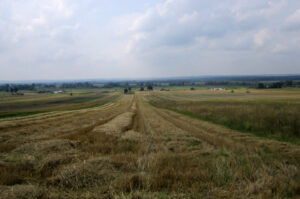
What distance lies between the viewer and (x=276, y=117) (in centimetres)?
1659

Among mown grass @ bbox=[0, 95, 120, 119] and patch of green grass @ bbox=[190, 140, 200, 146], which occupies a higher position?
patch of green grass @ bbox=[190, 140, 200, 146]

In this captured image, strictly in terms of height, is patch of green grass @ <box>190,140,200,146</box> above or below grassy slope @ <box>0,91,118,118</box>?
above

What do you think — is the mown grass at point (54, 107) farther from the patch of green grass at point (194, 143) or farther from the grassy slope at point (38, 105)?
the patch of green grass at point (194, 143)

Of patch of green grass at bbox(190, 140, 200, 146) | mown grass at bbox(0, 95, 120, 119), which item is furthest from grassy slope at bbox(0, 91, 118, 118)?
patch of green grass at bbox(190, 140, 200, 146)

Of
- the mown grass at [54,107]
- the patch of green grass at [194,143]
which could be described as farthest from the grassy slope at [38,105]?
the patch of green grass at [194,143]

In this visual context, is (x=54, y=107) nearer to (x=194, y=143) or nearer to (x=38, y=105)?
(x=38, y=105)

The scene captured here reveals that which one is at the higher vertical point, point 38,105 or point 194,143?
point 194,143

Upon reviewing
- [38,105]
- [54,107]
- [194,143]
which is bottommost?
[54,107]

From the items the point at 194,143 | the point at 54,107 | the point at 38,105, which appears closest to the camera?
the point at 194,143

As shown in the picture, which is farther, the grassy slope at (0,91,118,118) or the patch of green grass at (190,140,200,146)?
the grassy slope at (0,91,118,118)

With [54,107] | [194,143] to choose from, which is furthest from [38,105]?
[194,143]

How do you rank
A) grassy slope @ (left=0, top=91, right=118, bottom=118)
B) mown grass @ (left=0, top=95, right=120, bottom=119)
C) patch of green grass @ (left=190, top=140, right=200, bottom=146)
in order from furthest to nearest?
grassy slope @ (left=0, top=91, right=118, bottom=118) → mown grass @ (left=0, top=95, right=120, bottom=119) → patch of green grass @ (left=190, top=140, right=200, bottom=146)

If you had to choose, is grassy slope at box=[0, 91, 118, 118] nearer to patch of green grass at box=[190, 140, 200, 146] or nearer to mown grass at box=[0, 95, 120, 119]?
mown grass at box=[0, 95, 120, 119]

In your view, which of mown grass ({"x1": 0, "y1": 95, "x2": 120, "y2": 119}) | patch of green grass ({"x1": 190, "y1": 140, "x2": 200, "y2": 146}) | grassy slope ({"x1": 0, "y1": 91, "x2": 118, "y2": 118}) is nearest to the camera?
patch of green grass ({"x1": 190, "y1": 140, "x2": 200, "y2": 146})
